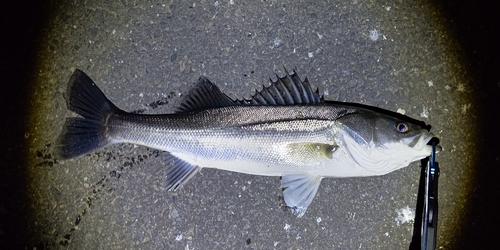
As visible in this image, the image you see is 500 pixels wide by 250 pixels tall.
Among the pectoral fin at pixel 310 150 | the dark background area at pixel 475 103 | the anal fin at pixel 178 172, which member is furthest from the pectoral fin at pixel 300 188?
the dark background area at pixel 475 103

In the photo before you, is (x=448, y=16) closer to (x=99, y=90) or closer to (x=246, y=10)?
(x=246, y=10)

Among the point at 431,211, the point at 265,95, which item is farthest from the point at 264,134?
the point at 431,211

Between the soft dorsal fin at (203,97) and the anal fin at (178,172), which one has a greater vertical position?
the soft dorsal fin at (203,97)

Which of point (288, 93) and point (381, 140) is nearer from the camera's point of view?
point (381, 140)

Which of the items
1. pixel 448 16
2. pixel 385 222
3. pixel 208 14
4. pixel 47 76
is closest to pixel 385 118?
pixel 385 222

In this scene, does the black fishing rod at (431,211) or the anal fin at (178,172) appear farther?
the anal fin at (178,172)

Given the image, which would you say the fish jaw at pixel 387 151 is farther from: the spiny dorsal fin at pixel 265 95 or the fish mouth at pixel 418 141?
the spiny dorsal fin at pixel 265 95

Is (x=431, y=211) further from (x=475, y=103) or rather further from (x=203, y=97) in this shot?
(x=203, y=97)
